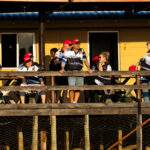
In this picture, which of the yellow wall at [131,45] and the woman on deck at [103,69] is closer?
the woman on deck at [103,69]

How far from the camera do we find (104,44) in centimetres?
1466

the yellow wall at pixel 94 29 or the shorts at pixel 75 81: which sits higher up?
the yellow wall at pixel 94 29

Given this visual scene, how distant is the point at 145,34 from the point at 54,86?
202 inches

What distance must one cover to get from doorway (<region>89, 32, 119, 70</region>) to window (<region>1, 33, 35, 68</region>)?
1.97 m

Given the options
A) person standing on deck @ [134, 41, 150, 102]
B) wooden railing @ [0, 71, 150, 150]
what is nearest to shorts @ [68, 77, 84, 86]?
wooden railing @ [0, 71, 150, 150]

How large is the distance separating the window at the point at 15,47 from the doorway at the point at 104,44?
6.46ft

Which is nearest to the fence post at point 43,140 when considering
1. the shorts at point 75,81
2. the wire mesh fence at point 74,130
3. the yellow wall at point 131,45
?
the wire mesh fence at point 74,130

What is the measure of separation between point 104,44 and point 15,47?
298cm

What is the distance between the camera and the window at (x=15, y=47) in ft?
46.5

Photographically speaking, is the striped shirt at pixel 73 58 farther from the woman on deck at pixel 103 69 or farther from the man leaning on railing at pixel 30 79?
the man leaning on railing at pixel 30 79

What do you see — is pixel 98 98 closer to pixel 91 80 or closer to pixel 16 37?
pixel 91 80

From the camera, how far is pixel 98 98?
36.2ft

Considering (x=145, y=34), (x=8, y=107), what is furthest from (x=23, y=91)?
(x=145, y=34)

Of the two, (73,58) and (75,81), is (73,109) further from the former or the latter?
(73,58)
